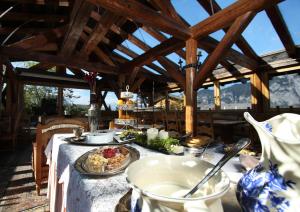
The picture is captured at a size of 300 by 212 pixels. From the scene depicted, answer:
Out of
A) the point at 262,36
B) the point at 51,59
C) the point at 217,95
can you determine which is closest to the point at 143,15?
the point at 51,59

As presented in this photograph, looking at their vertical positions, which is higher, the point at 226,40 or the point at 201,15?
the point at 201,15

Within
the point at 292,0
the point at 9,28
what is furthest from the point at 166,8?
the point at 9,28

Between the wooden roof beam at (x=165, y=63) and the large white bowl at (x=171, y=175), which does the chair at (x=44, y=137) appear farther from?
the wooden roof beam at (x=165, y=63)

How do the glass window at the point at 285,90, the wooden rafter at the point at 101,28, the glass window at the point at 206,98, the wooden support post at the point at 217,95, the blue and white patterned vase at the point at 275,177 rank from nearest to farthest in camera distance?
the blue and white patterned vase at the point at 275,177, the wooden rafter at the point at 101,28, the glass window at the point at 285,90, the wooden support post at the point at 217,95, the glass window at the point at 206,98

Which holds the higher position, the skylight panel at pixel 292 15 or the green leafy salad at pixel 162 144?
the skylight panel at pixel 292 15

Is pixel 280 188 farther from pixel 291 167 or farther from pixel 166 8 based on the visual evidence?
pixel 166 8

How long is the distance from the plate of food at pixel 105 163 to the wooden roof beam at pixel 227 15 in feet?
7.31

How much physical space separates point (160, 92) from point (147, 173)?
26.0 feet

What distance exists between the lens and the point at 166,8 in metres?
3.16

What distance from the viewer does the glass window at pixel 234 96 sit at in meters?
5.79

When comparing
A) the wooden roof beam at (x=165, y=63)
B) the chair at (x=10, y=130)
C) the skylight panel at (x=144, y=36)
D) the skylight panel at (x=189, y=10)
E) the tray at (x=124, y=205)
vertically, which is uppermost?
the skylight panel at (x=189, y=10)

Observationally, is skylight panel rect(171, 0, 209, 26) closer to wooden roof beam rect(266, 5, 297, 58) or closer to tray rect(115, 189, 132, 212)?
wooden roof beam rect(266, 5, 297, 58)

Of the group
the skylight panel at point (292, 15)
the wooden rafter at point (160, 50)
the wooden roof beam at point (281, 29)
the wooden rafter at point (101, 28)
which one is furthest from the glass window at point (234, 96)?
the wooden rafter at point (101, 28)

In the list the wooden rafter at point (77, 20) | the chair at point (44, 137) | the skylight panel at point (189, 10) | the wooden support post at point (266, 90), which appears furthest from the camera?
the wooden support post at point (266, 90)
